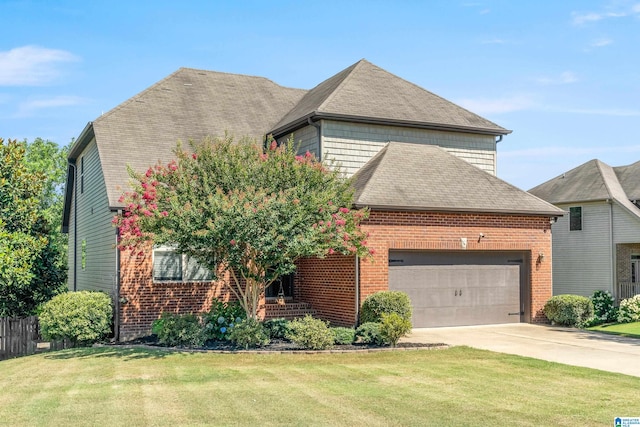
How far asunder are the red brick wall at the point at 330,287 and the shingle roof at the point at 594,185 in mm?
13798

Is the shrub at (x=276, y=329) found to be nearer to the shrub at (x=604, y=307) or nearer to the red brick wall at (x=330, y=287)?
the red brick wall at (x=330, y=287)

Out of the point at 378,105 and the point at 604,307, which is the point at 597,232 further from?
the point at 378,105

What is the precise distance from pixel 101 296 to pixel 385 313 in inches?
310

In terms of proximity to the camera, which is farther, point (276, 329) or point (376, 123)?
point (376, 123)

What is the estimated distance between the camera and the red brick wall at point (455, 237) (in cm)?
1888

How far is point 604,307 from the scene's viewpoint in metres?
26.1

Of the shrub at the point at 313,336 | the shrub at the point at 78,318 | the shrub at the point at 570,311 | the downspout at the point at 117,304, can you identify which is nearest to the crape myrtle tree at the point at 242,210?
the shrub at the point at 313,336

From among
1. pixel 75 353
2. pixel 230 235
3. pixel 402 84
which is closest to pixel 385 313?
pixel 230 235

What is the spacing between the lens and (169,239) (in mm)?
14430

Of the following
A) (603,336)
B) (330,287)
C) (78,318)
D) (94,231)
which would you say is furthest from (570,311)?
(94,231)

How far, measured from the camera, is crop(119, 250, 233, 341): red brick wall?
18.8 metres

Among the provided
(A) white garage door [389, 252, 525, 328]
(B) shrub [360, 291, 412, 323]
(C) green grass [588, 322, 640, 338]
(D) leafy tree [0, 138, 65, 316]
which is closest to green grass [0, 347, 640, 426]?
(B) shrub [360, 291, 412, 323]

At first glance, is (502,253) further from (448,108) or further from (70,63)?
(70,63)

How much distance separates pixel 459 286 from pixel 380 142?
18.2ft
